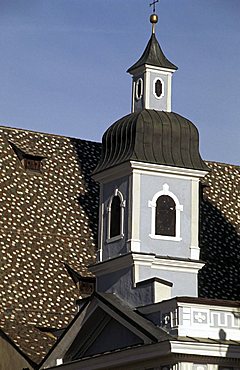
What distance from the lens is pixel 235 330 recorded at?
31.1m

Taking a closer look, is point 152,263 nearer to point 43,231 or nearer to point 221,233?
point 43,231

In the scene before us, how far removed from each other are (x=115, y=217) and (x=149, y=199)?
112 cm

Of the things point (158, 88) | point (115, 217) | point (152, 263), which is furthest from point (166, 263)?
point (158, 88)

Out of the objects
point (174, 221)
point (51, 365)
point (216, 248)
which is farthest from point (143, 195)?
point (216, 248)

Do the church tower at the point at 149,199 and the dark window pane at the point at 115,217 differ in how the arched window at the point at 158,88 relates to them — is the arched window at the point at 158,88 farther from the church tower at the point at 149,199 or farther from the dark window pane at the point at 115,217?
the dark window pane at the point at 115,217

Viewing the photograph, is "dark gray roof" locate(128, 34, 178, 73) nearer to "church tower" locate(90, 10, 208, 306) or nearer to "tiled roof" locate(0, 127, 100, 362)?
"church tower" locate(90, 10, 208, 306)

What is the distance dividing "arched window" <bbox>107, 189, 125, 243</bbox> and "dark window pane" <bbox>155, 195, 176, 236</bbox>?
841 mm

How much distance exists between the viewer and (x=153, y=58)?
3566 centimetres

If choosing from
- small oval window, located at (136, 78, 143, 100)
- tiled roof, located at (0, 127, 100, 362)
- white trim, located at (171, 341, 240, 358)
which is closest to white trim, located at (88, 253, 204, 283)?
tiled roof, located at (0, 127, 100, 362)

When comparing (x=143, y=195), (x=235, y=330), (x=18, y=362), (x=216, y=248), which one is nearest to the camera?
(x=235, y=330)

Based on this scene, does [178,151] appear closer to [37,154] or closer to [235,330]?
[235,330]

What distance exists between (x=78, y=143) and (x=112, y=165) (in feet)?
30.8

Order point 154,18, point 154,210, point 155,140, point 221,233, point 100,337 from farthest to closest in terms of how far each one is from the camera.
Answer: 1. point 221,233
2. point 154,18
3. point 155,140
4. point 154,210
5. point 100,337

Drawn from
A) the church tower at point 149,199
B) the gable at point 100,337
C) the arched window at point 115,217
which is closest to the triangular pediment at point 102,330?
the gable at point 100,337
